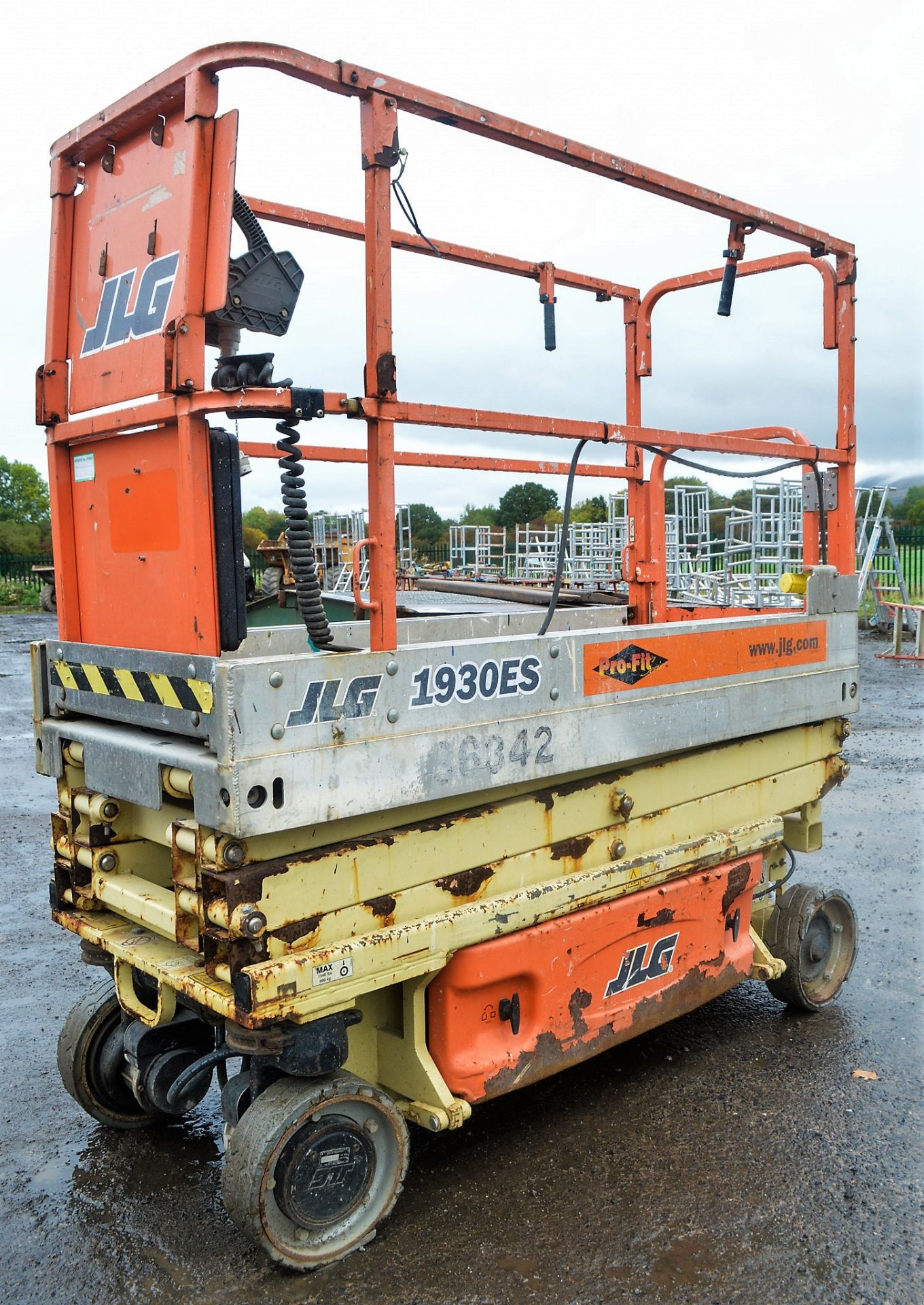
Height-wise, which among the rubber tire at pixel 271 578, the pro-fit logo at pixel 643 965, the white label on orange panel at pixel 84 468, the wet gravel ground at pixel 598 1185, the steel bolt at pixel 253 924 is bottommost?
the wet gravel ground at pixel 598 1185

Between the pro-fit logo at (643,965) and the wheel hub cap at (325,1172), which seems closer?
the wheel hub cap at (325,1172)

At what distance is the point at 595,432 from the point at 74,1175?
288 centimetres

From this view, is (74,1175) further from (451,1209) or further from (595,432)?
(595,432)

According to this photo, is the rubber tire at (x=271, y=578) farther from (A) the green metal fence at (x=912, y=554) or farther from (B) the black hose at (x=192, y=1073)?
(B) the black hose at (x=192, y=1073)

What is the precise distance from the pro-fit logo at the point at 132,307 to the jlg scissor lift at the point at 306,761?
1cm

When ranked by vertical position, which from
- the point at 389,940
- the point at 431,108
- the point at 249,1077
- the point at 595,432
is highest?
the point at 431,108

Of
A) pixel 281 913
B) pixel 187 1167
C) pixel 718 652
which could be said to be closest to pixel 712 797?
pixel 718 652

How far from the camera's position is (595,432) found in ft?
10.5

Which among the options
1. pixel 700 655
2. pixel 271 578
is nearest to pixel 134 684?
pixel 700 655

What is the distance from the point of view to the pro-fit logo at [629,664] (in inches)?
130

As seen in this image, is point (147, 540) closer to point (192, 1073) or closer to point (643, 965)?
point (192, 1073)

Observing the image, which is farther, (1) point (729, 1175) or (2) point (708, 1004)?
(2) point (708, 1004)

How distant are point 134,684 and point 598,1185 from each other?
2.06 metres

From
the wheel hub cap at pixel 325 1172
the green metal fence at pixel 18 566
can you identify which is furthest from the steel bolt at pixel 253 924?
the green metal fence at pixel 18 566
